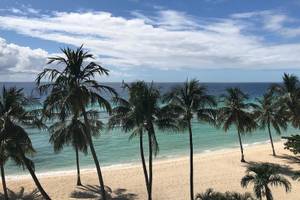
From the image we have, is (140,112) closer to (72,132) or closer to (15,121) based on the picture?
(15,121)

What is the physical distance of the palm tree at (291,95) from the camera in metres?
31.6

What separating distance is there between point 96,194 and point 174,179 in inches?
283

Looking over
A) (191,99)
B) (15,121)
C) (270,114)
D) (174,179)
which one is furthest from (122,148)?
(15,121)

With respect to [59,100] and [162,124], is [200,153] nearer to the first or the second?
[162,124]

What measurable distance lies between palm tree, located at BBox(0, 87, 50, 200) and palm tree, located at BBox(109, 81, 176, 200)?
407 centimetres

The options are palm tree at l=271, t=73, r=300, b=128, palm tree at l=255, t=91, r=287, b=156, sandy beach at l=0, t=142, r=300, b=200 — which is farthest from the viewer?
palm tree at l=255, t=91, r=287, b=156

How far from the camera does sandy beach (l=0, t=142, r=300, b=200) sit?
88.1 ft

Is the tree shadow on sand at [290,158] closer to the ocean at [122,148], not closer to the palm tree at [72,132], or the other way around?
the ocean at [122,148]

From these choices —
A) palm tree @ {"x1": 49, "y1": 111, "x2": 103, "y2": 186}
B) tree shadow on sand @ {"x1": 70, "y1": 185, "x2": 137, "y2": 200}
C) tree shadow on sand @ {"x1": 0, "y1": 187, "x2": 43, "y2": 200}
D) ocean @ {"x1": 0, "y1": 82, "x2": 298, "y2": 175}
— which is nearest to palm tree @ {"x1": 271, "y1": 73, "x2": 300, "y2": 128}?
ocean @ {"x1": 0, "y1": 82, "x2": 298, "y2": 175}

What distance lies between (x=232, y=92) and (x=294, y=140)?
19.7 metres

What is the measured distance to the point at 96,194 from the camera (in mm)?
26328

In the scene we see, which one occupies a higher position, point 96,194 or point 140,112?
point 140,112

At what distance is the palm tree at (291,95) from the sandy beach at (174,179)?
4292 mm

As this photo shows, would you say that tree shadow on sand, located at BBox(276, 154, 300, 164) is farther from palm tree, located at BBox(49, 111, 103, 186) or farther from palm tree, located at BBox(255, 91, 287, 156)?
palm tree, located at BBox(49, 111, 103, 186)
